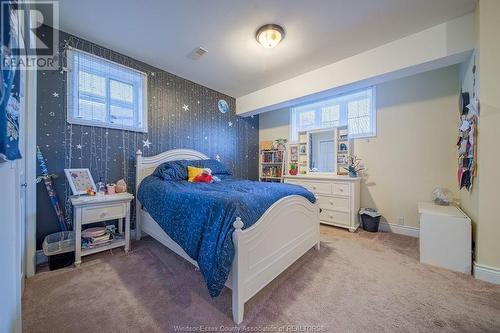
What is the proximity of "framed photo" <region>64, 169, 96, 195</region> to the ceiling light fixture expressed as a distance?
2557 mm

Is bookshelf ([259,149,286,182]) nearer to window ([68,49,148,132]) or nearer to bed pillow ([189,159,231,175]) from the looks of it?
bed pillow ([189,159,231,175])

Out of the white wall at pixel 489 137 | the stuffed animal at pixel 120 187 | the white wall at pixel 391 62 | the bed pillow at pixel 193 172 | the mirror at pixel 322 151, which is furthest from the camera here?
the mirror at pixel 322 151

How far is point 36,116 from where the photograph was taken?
2057 mm

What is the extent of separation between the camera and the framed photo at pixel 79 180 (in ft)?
7.00

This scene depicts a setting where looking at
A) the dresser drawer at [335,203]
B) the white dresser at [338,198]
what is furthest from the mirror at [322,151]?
the dresser drawer at [335,203]

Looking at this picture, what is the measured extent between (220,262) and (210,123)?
117 inches

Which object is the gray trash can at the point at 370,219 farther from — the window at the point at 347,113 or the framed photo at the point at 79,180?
the framed photo at the point at 79,180

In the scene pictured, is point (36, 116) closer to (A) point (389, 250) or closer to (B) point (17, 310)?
(B) point (17, 310)

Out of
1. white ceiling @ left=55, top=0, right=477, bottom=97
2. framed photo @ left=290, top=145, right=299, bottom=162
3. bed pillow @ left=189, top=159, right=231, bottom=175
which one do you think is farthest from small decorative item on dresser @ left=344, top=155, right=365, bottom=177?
bed pillow @ left=189, top=159, right=231, bottom=175

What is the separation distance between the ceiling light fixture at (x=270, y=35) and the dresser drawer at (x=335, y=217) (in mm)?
2608

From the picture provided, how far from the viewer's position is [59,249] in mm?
1948

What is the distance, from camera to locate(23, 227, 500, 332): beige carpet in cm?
130

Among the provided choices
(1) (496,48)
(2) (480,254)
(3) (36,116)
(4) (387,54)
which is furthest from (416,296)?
(3) (36,116)

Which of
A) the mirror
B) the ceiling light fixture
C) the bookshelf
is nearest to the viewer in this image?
the ceiling light fixture
